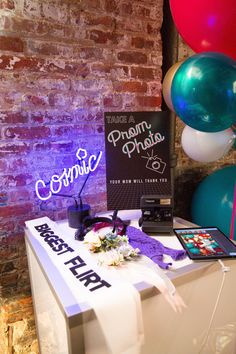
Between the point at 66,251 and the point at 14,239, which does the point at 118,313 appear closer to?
the point at 66,251

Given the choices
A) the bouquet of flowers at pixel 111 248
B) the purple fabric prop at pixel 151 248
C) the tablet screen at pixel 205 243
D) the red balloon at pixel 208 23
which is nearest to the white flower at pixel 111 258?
the bouquet of flowers at pixel 111 248

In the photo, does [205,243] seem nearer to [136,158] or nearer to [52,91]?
[136,158]

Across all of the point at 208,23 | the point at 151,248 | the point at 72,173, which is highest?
the point at 208,23

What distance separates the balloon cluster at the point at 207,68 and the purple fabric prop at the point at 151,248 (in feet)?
1.58

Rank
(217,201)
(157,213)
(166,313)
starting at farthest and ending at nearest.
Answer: (217,201) < (157,213) < (166,313)

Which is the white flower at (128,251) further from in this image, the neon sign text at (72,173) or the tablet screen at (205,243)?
the neon sign text at (72,173)

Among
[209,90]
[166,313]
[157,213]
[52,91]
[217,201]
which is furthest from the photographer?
[217,201]

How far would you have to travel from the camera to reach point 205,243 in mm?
1075

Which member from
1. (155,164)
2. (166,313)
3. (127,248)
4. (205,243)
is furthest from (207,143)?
(166,313)

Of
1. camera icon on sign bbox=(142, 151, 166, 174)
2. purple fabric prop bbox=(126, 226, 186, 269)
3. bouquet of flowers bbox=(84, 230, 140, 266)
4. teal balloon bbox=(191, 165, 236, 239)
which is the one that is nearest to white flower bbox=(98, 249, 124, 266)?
bouquet of flowers bbox=(84, 230, 140, 266)

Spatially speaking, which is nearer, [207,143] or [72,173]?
[207,143]

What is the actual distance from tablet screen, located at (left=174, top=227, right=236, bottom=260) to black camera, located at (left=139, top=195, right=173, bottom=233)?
60mm

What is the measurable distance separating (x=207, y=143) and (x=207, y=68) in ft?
1.26

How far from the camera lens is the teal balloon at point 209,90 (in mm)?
996
